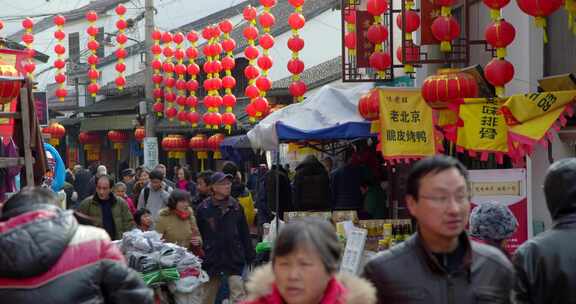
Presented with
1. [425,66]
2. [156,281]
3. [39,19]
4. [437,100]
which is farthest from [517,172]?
[39,19]

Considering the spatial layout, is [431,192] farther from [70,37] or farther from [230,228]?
[70,37]

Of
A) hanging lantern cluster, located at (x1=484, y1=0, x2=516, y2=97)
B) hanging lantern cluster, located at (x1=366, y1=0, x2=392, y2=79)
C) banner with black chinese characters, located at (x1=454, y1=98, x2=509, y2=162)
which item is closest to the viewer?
banner with black chinese characters, located at (x1=454, y1=98, x2=509, y2=162)

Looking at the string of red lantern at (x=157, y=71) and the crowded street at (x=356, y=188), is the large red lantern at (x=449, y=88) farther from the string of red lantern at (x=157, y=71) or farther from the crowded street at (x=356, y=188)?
the string of red lantern at (x=157, y=71)

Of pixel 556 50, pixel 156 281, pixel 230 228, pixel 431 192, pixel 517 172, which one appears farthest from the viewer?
pixel 230 228

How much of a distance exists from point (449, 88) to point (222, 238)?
3.29m

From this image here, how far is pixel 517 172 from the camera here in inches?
368

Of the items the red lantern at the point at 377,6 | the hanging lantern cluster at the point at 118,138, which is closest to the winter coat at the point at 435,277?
the red lantern at the point at 377,6

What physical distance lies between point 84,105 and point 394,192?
1302 inches

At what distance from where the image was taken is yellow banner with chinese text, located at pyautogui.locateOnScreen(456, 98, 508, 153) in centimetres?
1048

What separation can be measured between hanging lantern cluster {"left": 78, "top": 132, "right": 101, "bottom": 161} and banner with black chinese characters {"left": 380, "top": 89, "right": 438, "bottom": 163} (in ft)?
108

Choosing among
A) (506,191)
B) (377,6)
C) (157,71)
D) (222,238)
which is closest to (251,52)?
(157,71)

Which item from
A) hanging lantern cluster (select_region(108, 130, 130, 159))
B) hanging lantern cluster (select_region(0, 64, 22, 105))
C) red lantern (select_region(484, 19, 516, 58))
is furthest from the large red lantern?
hanging lantern cluster (select_region(108, 130, 130, 159))

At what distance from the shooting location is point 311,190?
16.0m

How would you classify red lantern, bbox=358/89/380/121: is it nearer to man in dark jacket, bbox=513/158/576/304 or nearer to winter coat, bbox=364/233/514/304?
man in dark jacket, bbox=513/158/576/304
